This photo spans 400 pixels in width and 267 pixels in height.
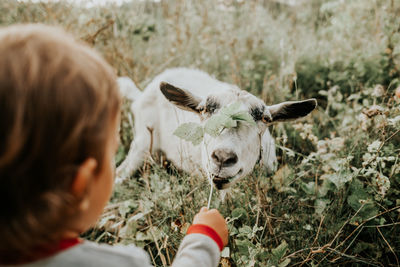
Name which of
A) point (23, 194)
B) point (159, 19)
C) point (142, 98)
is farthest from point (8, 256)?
point (159, 19)

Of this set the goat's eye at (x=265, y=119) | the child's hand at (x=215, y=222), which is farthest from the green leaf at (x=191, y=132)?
the goat's eye at (x=265, y=119)

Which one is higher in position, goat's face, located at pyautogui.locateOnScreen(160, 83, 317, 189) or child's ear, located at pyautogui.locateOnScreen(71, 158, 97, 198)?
child's ear, located at pyautogui.locateOnScreen(71, 158, 97, 198)

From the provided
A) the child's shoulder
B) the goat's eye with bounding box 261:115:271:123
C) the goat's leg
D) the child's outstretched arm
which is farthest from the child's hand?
the goat's leg

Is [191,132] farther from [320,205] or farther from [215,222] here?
[320,205]

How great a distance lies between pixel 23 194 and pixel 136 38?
202 inches

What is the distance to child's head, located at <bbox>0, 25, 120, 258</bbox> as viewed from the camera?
794 millimetres

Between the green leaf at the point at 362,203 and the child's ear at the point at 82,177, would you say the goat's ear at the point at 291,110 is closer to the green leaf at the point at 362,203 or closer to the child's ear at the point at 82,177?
the green leaf at the point at 362,203

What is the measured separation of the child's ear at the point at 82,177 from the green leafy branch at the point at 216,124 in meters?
0.92

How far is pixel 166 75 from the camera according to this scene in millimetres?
3582

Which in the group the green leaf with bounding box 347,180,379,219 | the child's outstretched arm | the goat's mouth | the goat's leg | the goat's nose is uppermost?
the goat's nose

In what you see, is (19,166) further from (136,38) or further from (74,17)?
(136,38)

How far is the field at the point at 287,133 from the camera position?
2.08 m

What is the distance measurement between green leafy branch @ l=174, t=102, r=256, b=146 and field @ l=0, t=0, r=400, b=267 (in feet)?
1.71

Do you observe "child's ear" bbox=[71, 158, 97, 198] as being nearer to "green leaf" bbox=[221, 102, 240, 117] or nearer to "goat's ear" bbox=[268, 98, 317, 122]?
"green leaf" bbox=[221, 102, 240, 117]
